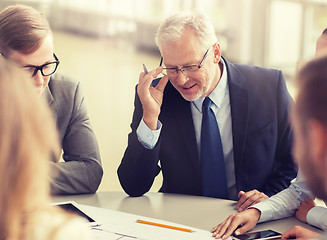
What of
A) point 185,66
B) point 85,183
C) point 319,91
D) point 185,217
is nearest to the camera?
point 319,91

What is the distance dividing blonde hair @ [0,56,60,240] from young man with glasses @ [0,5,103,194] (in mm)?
1198

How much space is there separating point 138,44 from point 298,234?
10.2 meters

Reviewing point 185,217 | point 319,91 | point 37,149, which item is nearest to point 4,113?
point 37,149

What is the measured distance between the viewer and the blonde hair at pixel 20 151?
1.05m

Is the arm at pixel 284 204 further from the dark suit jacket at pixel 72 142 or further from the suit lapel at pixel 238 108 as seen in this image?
the dark suit jacket at pixel 72 142

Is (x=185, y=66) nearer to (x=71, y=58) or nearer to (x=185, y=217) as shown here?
(x=185, y=217)

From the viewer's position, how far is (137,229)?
1915 millimetres

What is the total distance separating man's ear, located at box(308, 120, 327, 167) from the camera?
115 cm

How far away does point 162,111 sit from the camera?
2.62m

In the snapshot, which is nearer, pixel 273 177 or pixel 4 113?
pixel 4 113

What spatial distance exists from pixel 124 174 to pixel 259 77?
79 centimetres

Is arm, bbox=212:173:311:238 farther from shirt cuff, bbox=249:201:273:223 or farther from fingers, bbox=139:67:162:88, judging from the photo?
fingers, bbox=139:67:162:88

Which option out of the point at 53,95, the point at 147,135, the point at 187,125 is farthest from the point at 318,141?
the point at 53,95

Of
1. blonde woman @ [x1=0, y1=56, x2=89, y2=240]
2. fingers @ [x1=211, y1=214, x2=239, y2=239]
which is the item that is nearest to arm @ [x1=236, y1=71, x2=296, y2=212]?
fingers @ [x1=211, y1=214, x2=239, y2=239]
